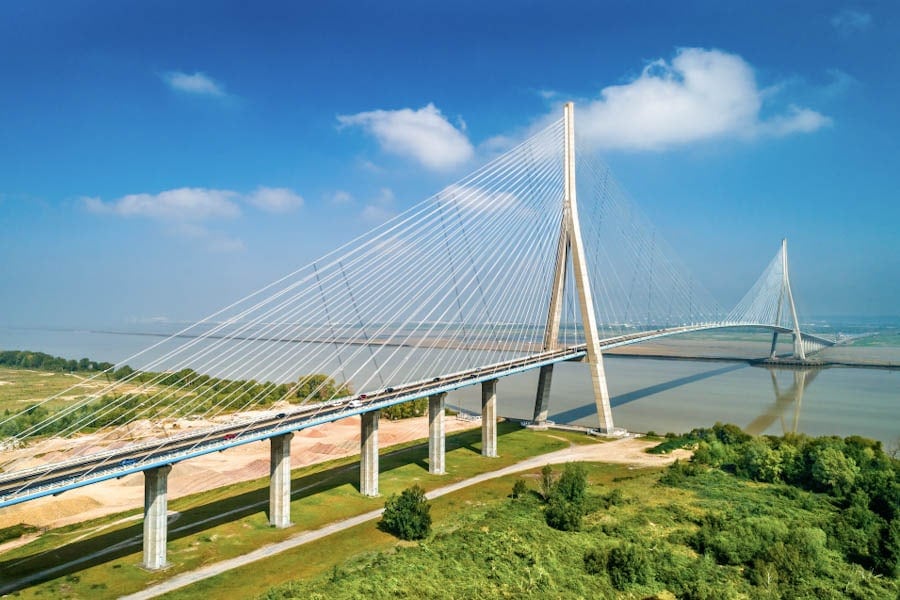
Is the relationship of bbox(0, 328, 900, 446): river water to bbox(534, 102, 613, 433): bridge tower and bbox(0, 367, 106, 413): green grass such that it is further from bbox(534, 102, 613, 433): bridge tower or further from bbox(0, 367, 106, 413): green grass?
bbox(0, 367, 106, 413): green grass

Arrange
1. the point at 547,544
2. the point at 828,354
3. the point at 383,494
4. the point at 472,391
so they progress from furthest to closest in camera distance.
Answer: the point at 828,354
the point at 472,391
the point at 383,494
the point at 547,544

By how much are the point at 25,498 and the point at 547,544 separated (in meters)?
12.6

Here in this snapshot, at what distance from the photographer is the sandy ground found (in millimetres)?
22469

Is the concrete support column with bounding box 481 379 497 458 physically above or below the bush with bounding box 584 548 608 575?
above

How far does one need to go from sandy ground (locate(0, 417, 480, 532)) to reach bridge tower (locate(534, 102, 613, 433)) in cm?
796

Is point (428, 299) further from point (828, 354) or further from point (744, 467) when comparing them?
point (828, 354)

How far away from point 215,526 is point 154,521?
132 inches

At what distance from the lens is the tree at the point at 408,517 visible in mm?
17312

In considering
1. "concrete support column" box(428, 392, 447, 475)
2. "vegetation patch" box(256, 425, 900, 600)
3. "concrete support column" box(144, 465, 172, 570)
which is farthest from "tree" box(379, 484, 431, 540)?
"concrete support column" box(428, 392, 447, 475)

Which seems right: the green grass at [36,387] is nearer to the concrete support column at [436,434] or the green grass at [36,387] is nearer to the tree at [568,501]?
the concrete support column at [436,434]

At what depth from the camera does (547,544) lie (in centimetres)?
1585

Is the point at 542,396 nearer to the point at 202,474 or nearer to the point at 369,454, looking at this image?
the point at 369,454

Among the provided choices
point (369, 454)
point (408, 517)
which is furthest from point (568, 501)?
point (369, 454)

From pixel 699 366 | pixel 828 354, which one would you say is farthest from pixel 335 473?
pixel 828 354
